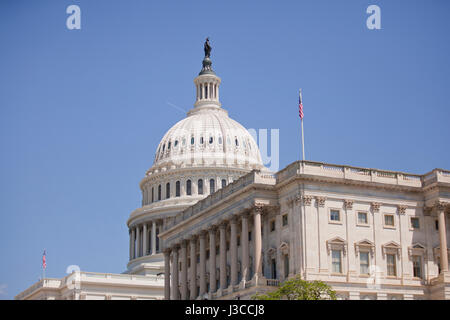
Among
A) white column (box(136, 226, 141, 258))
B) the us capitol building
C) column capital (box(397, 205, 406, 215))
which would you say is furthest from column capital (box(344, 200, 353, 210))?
white column (box(136, 226, 141, 258))

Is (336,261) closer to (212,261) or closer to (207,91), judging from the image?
(212,261)

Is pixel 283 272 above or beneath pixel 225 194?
beneath

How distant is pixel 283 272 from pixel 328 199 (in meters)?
8.98

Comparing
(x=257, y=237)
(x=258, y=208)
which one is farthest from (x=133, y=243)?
(x=258, y=208)

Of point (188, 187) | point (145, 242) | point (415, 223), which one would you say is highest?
point (188, 187)

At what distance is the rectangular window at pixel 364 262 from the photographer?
86.6m

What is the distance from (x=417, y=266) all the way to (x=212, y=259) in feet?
78.1

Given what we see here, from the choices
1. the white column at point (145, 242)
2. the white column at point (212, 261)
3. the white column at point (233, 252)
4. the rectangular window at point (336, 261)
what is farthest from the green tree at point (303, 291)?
the white column at point (145, 242)

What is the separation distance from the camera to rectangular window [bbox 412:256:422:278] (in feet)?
294

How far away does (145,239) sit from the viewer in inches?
6216

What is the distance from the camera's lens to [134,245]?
163m
